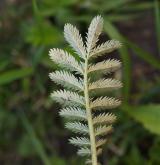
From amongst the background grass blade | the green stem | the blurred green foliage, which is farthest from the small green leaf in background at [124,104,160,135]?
the green stem

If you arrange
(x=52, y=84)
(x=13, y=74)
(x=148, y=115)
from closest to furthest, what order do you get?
(x=148, y=115) < (x=13, y=74) < (x=52, y=84)

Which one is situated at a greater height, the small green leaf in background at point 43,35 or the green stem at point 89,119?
the small green leaf in background at point 43,35

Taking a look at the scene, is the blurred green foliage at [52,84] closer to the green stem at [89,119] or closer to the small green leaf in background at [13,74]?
the small green leaf in background at [13,74]

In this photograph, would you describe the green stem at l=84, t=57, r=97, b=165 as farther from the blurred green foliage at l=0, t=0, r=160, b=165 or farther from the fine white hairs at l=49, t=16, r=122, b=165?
the blurred green foliage at l=0, t=0, r=160, b=165

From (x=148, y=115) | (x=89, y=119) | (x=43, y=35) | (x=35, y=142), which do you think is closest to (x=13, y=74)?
(x=43, y=35)

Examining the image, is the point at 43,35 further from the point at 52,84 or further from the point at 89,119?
the point at 89,119

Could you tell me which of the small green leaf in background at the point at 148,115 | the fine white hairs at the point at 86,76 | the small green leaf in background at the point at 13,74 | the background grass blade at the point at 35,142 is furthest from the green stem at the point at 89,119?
the background grass blade at the point at 35,142
